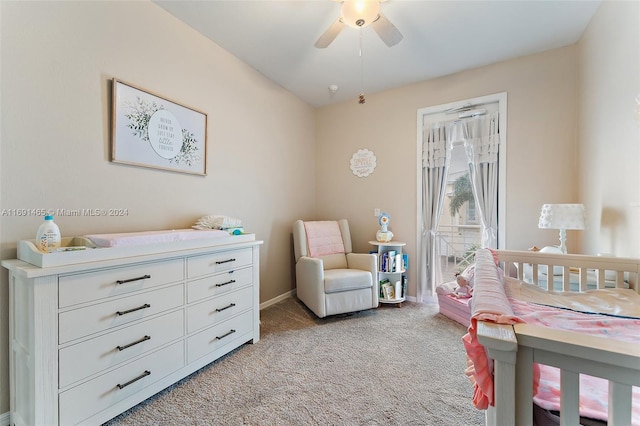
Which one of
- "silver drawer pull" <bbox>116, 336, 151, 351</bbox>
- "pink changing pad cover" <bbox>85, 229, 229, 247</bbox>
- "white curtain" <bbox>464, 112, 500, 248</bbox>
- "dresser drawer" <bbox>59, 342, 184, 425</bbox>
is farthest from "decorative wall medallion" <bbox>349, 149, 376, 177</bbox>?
"silver drawer pull" <bbox>116, 336, 151, 351</bbox>

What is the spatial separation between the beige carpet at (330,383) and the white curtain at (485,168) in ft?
3.65

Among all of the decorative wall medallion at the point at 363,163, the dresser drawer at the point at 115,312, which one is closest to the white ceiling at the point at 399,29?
the decorative wall medallion at the point at 363,163

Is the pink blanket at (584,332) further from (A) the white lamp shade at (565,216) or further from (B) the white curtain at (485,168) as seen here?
(B) the white curtain at (485,168)

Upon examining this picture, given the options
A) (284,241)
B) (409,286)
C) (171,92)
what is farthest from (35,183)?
(409,286)

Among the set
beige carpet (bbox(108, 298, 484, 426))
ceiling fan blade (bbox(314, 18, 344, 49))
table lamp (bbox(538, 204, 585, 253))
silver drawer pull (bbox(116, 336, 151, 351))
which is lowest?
beige carpet (bbox(108, 298, 484, 426))

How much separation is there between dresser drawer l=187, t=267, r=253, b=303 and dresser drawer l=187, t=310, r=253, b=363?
237 millimetres

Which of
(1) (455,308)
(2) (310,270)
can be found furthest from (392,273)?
(2) (310,270)

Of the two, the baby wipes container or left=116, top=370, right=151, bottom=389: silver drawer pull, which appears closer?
the baby wipes container

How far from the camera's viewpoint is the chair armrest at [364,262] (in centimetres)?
277

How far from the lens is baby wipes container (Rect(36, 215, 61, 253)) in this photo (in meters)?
1.20

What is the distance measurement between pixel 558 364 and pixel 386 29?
78.4 inches

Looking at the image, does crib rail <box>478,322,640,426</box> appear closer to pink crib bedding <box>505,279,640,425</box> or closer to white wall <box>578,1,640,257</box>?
pink crib bedding <box>505,279,640,425</box>

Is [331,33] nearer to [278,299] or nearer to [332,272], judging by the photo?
[332,272]

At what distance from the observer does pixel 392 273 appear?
296 centimetres
